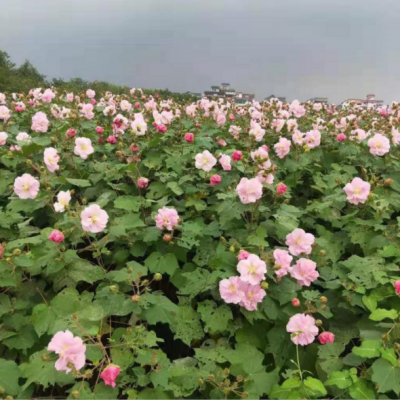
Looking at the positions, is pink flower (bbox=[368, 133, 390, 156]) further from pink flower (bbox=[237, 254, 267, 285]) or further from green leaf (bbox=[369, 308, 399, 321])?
pink flower (bbox=[237, 254, 267, 285])

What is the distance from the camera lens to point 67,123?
3432mm

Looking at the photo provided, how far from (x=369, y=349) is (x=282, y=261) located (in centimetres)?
50

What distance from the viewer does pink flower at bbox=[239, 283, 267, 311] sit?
167 centimetres

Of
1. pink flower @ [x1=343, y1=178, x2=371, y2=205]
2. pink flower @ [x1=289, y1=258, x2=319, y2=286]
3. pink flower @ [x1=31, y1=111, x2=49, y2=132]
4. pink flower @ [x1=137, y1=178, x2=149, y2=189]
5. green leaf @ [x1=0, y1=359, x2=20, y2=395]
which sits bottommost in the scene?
green leaf @ [x1=0, y1=359, x2=20, y2=395]

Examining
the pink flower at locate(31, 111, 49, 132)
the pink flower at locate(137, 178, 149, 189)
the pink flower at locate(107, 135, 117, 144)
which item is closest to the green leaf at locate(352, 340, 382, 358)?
the pink flower at locate(137, 178, 149, 189)

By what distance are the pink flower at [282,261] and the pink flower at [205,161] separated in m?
0.91

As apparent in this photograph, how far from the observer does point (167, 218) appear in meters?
1.96

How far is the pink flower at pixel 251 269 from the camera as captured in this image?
163cm

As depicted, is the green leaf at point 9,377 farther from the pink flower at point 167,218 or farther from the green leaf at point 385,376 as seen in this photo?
the green leaf at point 385,376

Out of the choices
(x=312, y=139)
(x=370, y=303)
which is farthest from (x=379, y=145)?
(x=370, y=303)

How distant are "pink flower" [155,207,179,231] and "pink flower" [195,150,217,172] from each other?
60cm

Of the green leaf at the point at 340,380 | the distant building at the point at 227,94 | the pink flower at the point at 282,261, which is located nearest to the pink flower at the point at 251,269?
the pink flower at the point at 282,261

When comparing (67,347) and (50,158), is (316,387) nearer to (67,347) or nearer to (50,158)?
(67,347)

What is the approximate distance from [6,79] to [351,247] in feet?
77.4
